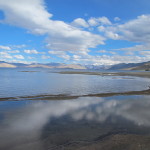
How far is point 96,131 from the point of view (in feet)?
39.9

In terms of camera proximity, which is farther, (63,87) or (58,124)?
(63,87)

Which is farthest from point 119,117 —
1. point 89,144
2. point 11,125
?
point 11,125

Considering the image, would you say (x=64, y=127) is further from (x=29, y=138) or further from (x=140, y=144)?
(x=140, y=144)

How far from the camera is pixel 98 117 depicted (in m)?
15.6

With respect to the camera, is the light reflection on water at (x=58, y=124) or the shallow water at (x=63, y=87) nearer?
the light reflection on water at (x=58, y=124)

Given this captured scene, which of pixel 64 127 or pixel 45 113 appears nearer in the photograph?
pixel 64 127

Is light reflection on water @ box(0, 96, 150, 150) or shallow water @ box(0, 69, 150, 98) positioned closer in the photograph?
light reflection on water @ box(0, 96, 150, 150)

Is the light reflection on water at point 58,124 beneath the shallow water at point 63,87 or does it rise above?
beneath

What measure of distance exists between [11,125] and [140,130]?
461 inches

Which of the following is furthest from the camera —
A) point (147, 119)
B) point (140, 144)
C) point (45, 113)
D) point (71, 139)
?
point (45, 113)

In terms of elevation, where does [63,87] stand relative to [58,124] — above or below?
above

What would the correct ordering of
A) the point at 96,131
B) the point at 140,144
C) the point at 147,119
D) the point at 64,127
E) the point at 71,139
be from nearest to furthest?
the point at 140,144
the point at 71,139
the point at 96,131
the point at 64,127
the point at 147,119

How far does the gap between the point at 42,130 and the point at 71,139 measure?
9.62 ft

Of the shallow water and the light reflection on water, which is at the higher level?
the shallow water
